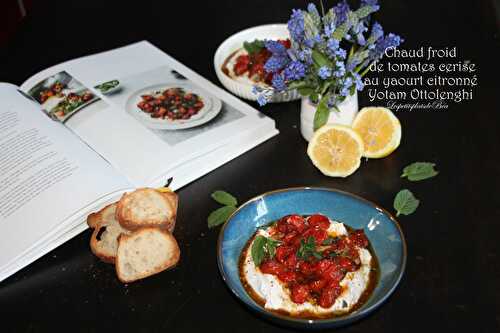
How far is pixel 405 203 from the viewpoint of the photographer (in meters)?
1.21

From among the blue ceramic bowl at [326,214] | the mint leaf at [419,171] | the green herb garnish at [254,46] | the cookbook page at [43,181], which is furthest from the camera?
the green herb garnish at [254,46]

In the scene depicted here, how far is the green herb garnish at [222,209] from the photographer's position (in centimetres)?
121

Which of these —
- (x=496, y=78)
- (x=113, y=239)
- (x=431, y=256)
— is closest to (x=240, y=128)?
(x=113, y=239)

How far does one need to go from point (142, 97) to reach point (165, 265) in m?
0.55

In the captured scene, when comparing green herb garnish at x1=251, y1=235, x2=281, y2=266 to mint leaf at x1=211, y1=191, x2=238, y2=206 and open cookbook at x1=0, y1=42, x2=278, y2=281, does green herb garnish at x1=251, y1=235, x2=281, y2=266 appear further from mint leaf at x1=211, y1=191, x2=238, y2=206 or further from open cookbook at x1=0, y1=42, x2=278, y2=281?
open cookbook at x1=0, y1=42, x2=278, y2=281

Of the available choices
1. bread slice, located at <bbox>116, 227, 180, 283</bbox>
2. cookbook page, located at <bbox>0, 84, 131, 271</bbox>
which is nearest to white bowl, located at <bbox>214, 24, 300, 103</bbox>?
cookbook page, located at <bbox>0, 84, 131, 271</bbox>

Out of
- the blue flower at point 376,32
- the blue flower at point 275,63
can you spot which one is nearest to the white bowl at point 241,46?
the blue flower at point 275,63

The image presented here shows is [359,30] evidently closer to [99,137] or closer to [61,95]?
[99,137]

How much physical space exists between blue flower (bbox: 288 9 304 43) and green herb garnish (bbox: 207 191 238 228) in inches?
13.7

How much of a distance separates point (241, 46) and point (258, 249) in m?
0.75

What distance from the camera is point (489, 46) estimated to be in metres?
1.66

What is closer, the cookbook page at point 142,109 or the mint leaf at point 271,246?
the mint leaf at point 271,246

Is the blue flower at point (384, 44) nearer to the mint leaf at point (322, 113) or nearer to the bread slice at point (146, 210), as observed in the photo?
the mint leaf at point (322, 113)

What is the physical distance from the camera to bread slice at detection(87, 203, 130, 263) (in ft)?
3.75
